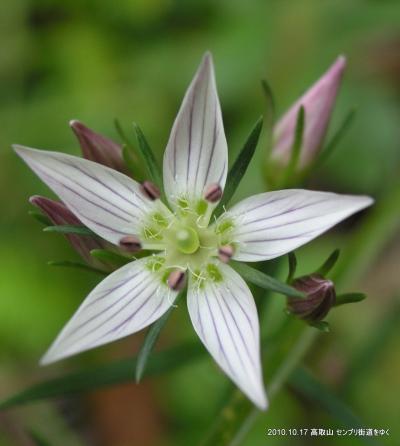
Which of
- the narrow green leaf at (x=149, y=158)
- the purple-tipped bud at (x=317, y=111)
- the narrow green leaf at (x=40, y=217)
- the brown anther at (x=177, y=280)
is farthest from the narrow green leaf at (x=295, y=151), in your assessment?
the narrow green leaf at (x=40, y=217)

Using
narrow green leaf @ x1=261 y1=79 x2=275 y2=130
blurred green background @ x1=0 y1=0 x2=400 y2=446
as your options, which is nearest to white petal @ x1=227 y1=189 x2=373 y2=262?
narrow green leaf @ x1=261 y1=79 x2=275 y2=130

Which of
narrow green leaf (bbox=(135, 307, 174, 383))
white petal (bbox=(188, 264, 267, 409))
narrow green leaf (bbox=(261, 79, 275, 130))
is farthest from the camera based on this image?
narrow green leaf (bbox=(261, 79, 275, 130))

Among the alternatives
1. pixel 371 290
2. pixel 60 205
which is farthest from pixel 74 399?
pixel 60 205

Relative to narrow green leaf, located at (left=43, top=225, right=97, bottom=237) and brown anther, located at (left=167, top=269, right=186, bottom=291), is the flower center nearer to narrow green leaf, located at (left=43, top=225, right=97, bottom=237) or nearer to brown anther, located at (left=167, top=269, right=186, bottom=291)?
brown anther, located at (left=167, top=269, right=186, bottom=291)

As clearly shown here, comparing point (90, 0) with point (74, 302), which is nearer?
point (74, 302)

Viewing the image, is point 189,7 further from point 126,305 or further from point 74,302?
point 126,305

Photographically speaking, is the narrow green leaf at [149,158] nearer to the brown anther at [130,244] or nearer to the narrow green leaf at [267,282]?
the brown anther at [130,244]

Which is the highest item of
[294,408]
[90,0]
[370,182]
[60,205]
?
[90,0]
